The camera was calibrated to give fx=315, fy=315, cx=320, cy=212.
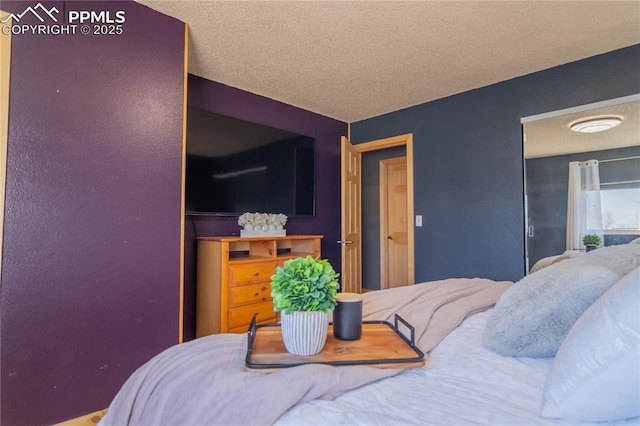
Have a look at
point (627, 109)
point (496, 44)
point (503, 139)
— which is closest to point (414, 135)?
point (503, 139)

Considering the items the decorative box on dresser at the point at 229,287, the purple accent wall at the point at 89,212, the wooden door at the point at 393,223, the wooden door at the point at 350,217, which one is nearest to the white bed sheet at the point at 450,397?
the purple accent wall at the point at 89,212

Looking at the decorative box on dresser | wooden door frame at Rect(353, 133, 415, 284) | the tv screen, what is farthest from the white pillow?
wooden door frame at Rect(353, 133, 415, 284)

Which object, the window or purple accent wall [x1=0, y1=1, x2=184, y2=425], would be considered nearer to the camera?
purple accent wall [x1=0, y1=1, x2=184, y2=425]

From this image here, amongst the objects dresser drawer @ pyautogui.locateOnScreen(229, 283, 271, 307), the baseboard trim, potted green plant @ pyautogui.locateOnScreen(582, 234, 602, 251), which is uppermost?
potted green plant @ pyautogui.locateOnScreen(582, 234, 602, 251)

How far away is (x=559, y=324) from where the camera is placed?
941 millimetres

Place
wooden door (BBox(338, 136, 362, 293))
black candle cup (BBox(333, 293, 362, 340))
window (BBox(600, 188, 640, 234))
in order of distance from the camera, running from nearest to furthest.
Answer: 1. black candle cup (BBox(333, 293, 362, 340))
2. window (BBox(600, 188, 640, 234))
3. wooden door (BBox(338, 136, 362, 293))

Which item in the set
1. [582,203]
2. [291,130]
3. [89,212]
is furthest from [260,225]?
[582,203]

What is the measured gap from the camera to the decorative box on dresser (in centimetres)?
249

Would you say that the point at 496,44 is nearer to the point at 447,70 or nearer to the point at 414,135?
the point at 447,70

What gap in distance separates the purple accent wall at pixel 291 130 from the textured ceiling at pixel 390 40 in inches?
6.2

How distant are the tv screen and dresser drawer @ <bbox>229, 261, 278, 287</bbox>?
0.62 meters

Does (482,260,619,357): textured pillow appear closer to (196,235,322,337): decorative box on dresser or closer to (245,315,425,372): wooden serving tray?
(245,315,425,372): wooden serving tray

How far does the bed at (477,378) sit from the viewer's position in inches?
25.6

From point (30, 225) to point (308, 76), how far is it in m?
2.26
